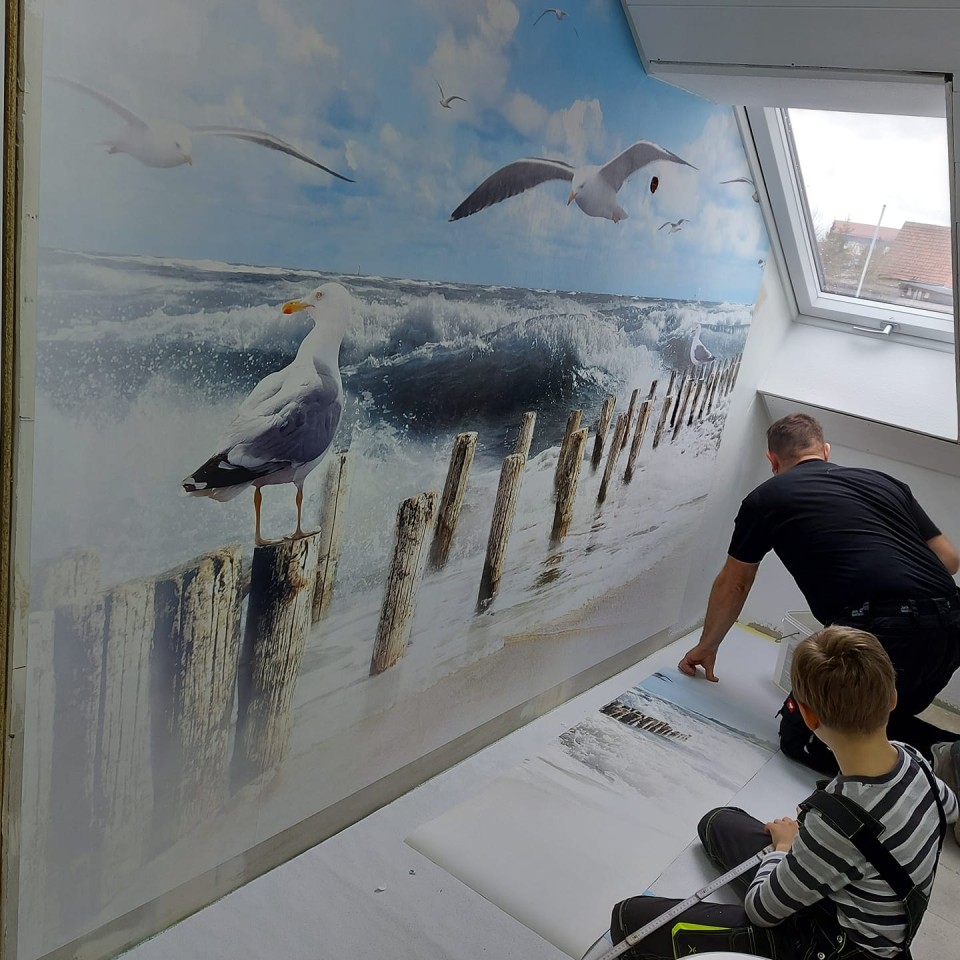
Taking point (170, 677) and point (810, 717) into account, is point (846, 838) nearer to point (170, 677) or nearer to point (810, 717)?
point (810, 717)

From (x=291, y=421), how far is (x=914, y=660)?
1.73m

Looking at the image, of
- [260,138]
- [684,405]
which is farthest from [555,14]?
[684,405]

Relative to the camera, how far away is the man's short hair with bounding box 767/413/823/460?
2.60m

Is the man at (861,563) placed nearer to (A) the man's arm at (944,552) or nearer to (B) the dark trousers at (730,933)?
(A) the man's arm at (944,552)

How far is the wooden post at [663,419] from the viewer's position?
257 cm

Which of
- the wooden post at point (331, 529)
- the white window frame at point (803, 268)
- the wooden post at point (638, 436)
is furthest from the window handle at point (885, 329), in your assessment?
the wooden post at point (331, 529)

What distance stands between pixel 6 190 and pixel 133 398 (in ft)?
0.99

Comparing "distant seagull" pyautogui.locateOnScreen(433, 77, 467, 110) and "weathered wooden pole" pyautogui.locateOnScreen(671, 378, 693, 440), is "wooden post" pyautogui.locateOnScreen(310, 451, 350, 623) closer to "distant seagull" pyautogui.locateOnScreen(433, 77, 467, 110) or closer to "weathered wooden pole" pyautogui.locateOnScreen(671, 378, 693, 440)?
"distant seagull" pyautogui.locateOnScreen(433, 77, 467, 110)

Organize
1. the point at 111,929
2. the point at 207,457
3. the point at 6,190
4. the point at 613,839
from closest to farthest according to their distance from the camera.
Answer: the point at 6,190, the point at 207,457, the point at 111,929, the point at 613,839

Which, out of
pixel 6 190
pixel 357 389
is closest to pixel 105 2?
pixel 6 190

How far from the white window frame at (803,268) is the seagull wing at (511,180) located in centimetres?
92

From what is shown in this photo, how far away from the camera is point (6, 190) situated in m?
1.06

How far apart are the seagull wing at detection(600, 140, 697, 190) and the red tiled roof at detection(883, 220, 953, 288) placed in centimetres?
100

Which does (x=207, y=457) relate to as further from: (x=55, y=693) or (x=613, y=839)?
(x=613, y=839)
